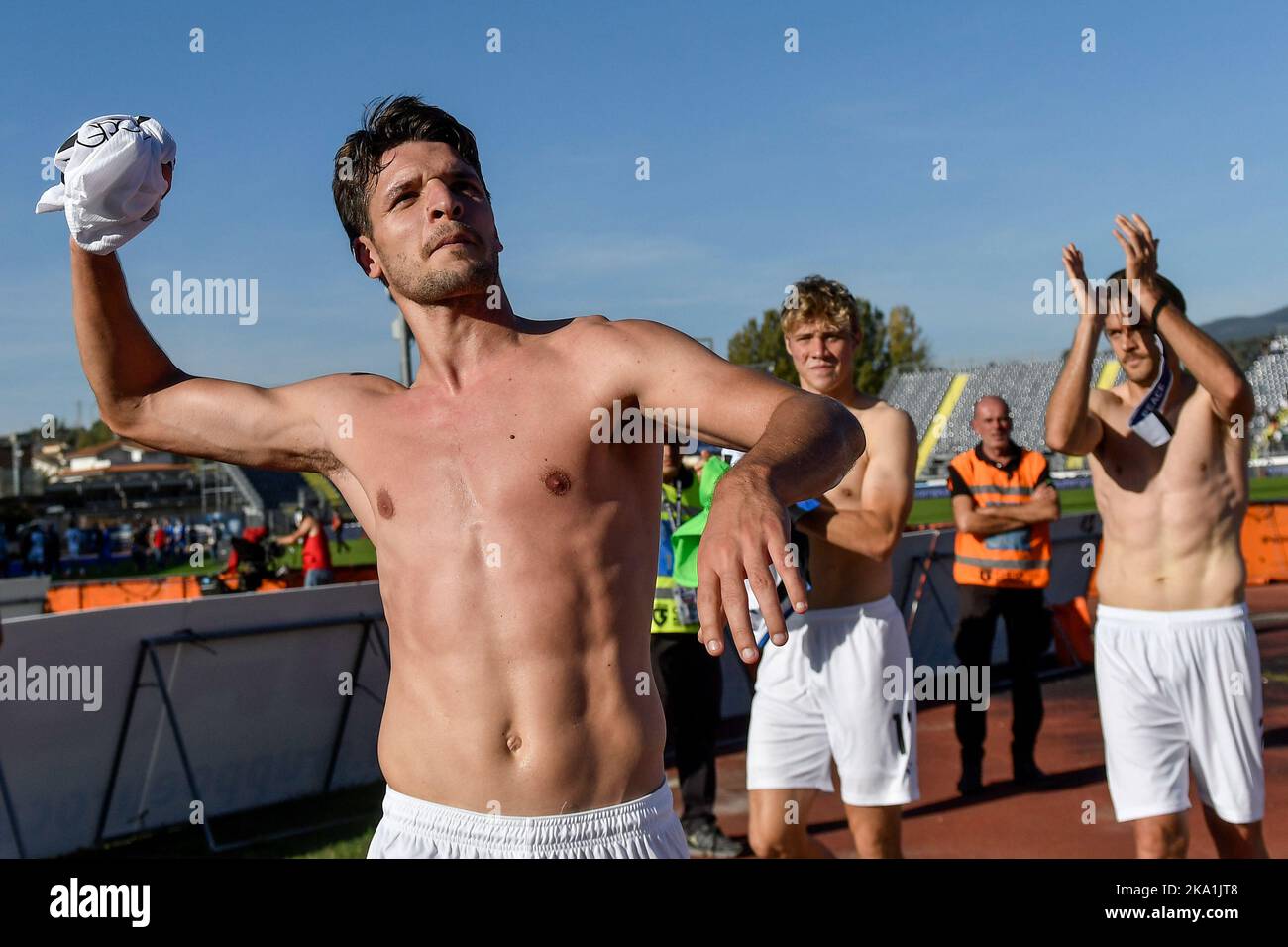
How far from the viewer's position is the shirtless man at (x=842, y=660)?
4445 millimetres

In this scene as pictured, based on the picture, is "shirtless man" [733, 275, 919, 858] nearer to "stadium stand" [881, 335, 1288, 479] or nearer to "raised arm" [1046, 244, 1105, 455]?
"raised arm" [1046, 244, 1105, 455]

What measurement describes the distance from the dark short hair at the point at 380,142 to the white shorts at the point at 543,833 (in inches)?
48.7

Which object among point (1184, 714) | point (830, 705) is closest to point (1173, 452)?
point (1184, 714)

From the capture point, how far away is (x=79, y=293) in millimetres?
2723

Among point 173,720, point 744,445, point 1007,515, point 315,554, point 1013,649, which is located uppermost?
point 744,445

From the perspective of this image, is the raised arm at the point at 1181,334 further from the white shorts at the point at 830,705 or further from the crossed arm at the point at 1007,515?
the crossed arm at the point at 1007,515

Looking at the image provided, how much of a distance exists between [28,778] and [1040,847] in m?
4.95

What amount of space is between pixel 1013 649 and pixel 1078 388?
3.53 metres

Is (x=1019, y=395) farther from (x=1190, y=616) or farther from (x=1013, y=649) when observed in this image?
(x=1190, y=616)

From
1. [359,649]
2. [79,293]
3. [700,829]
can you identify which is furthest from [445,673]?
[359,649]

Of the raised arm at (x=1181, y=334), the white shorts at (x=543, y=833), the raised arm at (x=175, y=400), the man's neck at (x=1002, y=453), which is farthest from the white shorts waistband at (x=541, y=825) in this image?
the man's neck at (x=1002, y=453)

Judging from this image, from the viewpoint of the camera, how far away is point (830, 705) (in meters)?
4.56

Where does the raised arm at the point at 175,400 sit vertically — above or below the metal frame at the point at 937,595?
above
